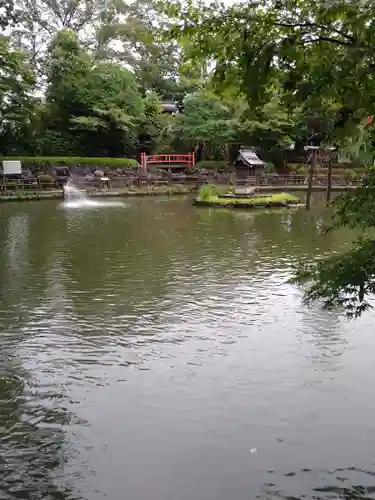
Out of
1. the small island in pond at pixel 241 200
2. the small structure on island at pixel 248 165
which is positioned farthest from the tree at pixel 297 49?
the small structure on island at pixel 248 165

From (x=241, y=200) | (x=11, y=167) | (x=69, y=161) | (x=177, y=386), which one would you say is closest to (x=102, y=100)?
(x=69, y=161)

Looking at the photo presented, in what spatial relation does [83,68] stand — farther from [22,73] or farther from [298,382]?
[298,382]

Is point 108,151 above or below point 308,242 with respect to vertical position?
above

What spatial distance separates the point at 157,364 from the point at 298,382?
1.61m

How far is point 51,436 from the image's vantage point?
4477mm

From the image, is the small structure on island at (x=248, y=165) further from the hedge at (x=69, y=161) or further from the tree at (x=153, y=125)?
the hedge at (x=69, y=161)

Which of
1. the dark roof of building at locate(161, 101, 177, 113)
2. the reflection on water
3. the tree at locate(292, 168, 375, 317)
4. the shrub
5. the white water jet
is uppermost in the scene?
the dark roof of building at locate(161, 101, 177, 113)

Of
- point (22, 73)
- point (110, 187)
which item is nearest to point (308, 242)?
point (110, 187)

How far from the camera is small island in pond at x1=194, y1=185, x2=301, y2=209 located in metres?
23.1

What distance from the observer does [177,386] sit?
17.8 feet

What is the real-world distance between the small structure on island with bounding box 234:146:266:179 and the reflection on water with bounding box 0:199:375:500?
23.3 m

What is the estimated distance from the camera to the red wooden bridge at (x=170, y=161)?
118ft

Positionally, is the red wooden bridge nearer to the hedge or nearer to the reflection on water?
the hedge

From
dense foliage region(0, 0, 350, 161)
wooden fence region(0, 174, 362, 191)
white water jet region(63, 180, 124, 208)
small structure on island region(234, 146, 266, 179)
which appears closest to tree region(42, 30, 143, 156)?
dense foliage region(0, 0, 350, 161)
